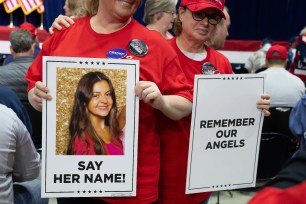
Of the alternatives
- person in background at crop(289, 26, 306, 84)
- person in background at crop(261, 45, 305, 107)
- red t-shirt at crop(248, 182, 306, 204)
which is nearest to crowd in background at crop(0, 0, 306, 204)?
red t-shirt at crop(248, 182, 306, 204)

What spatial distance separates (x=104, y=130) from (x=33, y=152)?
574 millimetres

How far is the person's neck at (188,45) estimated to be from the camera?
170 cm

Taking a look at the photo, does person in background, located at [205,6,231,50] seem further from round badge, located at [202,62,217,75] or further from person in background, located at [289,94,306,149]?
person in background, located at [289,94,306,149]

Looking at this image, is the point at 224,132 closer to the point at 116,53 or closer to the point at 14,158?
the point at 116,53

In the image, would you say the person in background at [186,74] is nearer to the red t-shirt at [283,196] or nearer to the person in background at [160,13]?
the person in background at [160,13]

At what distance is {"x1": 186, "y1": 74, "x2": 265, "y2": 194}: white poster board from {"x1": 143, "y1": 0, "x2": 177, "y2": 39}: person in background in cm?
112

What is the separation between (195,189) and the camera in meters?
1.61

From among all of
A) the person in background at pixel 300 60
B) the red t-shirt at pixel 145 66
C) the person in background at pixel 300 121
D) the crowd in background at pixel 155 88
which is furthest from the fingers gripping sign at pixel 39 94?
the person in background at pixel 300 60

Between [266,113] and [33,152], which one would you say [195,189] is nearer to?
[266,113]

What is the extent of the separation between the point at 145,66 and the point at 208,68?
36 cm

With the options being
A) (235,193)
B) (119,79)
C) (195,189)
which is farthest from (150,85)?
(235,193)

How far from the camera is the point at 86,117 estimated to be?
1371mm

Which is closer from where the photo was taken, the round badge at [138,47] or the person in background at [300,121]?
the round badge at [138,47]

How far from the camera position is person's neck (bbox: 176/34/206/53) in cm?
170
